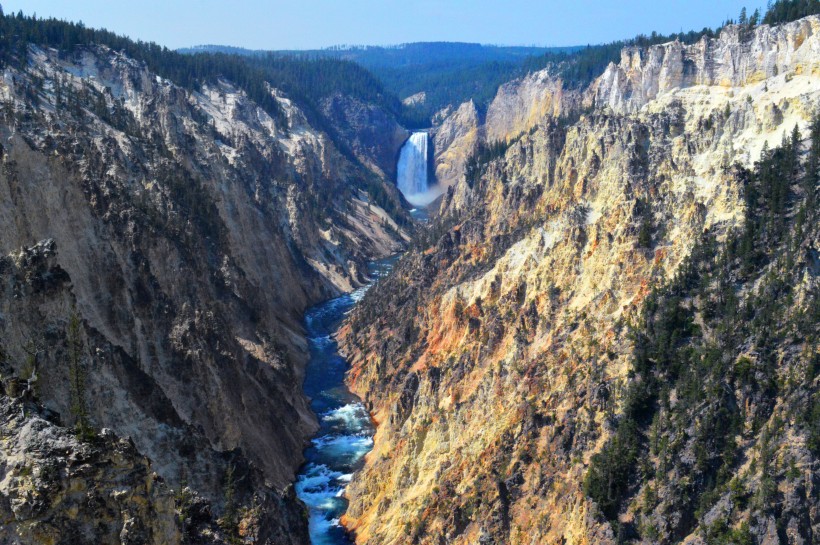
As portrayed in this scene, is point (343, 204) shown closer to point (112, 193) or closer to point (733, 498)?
point (112, 193)

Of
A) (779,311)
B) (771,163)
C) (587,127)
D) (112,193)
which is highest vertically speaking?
(587,127)

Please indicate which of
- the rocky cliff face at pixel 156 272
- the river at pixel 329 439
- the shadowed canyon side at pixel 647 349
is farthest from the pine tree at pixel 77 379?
the river at pixel 329 439

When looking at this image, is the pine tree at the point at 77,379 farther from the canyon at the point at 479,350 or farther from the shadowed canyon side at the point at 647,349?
the shadowed canyon side at the point at 647,349

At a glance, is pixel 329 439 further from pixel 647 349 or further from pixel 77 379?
pixel 77 379

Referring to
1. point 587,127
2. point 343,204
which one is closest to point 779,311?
point 587,127

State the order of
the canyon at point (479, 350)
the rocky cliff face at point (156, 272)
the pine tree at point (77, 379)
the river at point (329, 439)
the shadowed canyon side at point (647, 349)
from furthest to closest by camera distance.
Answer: the river at point (329, 439) < the shadowed canyon side at point (647, 349) < the rocky cliff face at point (156, 272) < the canyon at point (479, 350) < the pine tree at point (77, 379)

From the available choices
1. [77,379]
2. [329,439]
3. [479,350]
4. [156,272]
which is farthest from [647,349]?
[156,272]
